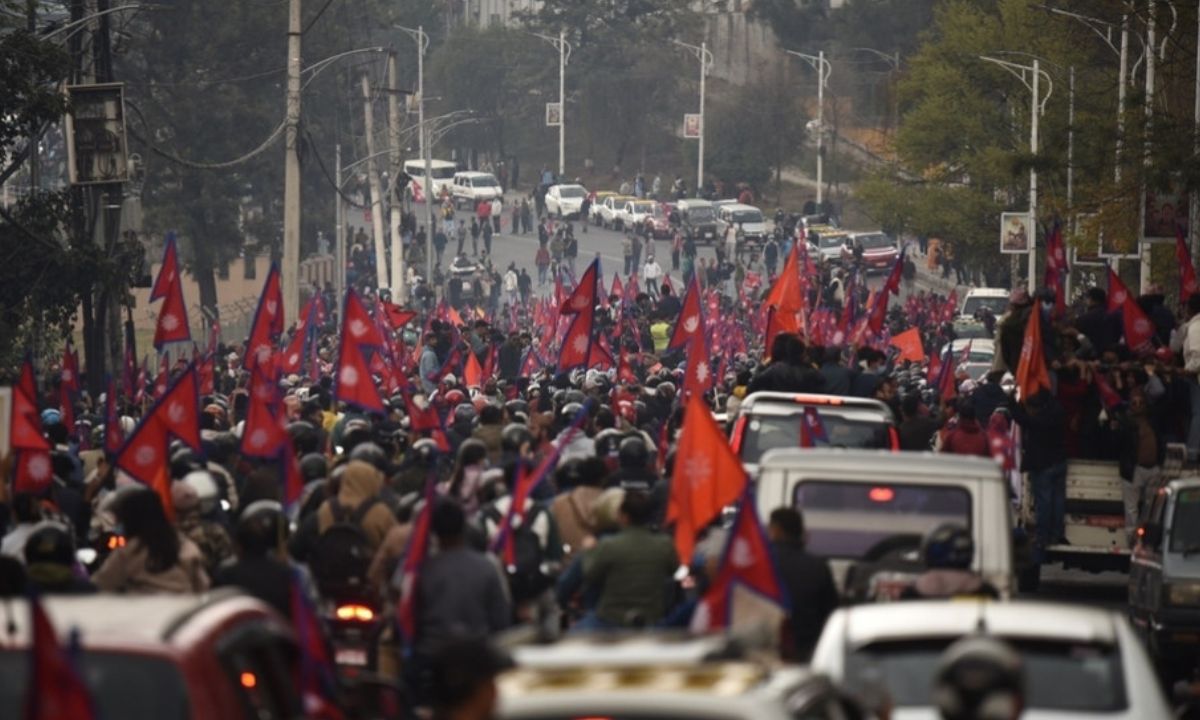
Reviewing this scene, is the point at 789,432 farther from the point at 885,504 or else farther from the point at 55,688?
the point at 55,688

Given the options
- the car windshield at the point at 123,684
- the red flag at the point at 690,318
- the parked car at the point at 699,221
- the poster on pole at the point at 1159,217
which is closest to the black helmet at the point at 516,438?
the car windshield at the point at 123,684

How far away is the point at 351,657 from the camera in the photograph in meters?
13.8

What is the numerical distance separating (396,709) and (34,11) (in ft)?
98.7

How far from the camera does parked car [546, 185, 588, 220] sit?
11038 cm

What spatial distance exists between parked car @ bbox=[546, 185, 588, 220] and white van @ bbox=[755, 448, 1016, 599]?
9585 cm

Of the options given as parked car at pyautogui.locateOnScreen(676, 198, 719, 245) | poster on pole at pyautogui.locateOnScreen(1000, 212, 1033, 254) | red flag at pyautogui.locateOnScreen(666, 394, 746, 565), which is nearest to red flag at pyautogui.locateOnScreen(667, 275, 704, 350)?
red flag at pyautogui.locateOnScreen(666, 394, 746, 565)

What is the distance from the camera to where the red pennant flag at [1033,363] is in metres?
22.1

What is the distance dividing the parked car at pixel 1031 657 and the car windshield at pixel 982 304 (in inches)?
2106

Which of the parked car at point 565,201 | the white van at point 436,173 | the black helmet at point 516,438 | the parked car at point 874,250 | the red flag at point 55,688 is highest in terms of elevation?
the red flag at point 55,688

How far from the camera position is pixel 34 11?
38250 millimetres

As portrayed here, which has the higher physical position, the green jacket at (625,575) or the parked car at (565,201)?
the green jacket at (625,575)

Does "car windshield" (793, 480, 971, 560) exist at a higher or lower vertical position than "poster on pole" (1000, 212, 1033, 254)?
higher

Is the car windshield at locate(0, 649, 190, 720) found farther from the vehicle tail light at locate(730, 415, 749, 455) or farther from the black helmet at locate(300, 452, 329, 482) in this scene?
the vehicle tail light at locate(730, 415, 749, 455)

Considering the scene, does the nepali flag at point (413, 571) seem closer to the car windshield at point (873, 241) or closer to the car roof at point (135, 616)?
the car roof at point (135, 616)
